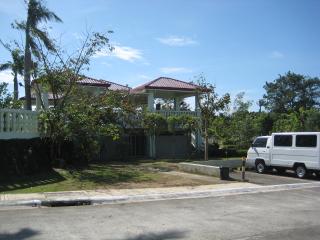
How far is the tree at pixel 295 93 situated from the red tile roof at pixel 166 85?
53.6 m

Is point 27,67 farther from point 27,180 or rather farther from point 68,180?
point 68,180

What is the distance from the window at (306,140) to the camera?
20828 mm

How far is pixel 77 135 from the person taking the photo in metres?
22.7

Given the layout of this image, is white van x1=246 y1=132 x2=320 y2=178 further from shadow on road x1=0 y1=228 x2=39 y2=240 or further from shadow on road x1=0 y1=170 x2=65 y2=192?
shadow on road x1=0 y1=228 x2=39 y2=240

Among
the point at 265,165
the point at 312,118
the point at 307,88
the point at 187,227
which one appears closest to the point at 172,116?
the point at 265,165

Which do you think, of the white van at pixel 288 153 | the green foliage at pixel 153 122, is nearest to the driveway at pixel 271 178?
the white van at pixel 288 153

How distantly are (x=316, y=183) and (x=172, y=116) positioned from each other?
718 inches

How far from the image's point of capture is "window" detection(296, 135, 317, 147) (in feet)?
68.3

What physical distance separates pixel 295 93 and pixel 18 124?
251 ft

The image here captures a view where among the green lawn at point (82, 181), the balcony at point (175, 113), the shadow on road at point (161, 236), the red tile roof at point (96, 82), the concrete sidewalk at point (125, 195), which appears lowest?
the shadow on road at point (161, 236)

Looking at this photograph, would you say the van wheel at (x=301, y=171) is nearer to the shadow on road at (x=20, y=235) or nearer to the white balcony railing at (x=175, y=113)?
the shadow on road at (x=20, y=235)

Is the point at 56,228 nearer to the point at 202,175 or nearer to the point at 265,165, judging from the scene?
the point at 202,175

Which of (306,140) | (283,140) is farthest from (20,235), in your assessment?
(283,140)

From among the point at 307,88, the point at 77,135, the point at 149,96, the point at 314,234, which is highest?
the point at 307,88
